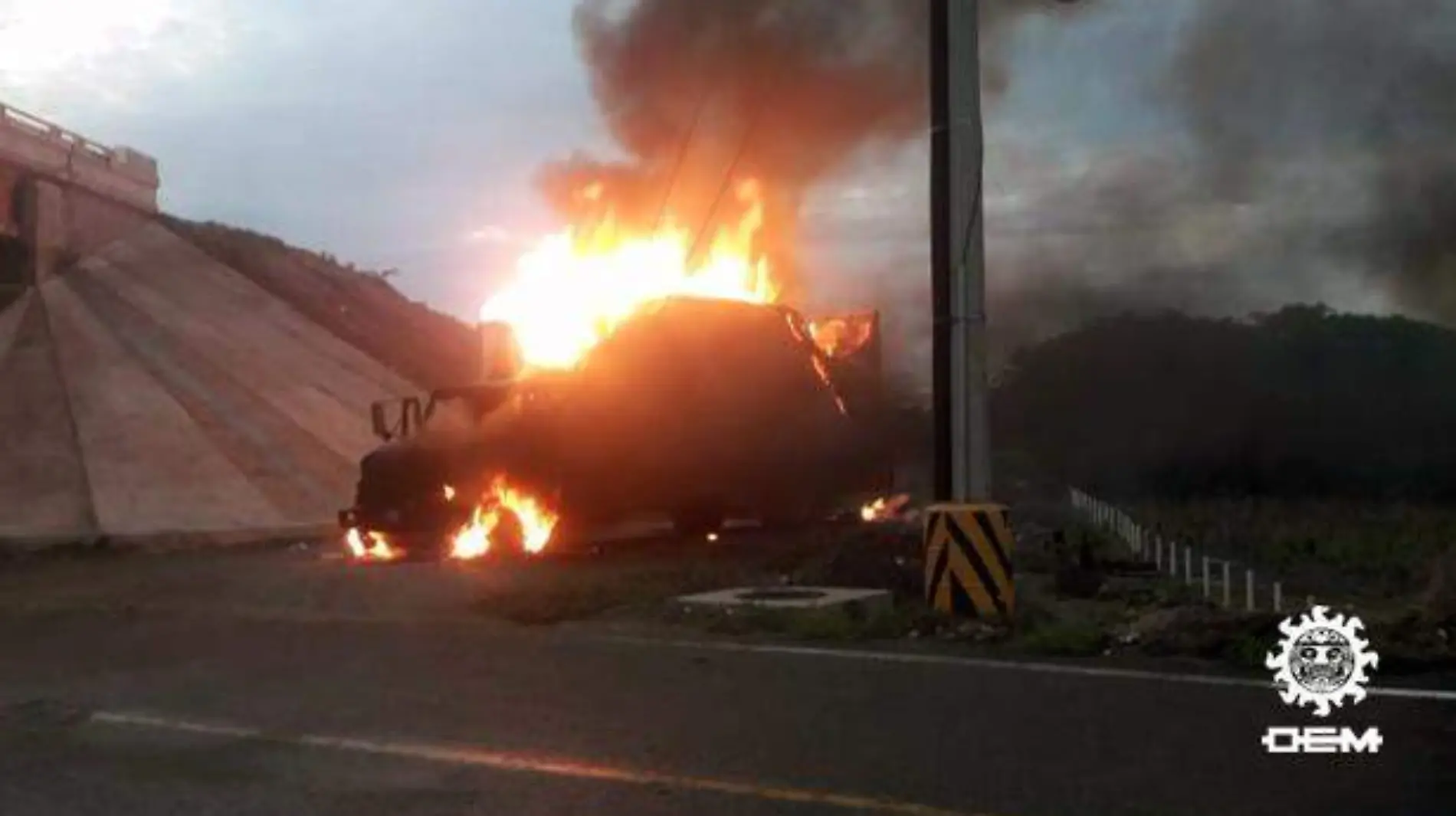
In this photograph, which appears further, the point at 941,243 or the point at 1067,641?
the point at 941,243

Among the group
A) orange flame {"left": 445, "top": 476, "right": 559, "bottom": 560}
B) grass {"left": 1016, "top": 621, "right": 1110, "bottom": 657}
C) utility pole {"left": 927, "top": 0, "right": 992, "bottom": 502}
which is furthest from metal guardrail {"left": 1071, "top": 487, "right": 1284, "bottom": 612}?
orange flame {"left": 445, "top": 476, "right": 559, "bottom": 560}

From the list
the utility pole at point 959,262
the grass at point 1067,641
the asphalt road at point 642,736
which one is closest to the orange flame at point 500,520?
the utility pole at point 959,262

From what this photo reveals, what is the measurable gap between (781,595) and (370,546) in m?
9.15

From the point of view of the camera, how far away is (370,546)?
21.0 meters

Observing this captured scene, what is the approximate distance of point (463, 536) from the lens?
1959cm

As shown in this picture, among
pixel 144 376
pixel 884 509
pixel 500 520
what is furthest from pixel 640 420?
pixel 144 376

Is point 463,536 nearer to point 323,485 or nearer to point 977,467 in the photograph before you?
point 977,467

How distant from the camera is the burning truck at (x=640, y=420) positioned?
19.6 m

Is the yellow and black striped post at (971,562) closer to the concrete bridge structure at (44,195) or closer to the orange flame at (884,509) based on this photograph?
the orange flame at (884,509)

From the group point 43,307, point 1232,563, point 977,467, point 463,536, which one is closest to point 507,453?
point 463,536

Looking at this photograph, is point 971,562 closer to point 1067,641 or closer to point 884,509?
point 1067,641

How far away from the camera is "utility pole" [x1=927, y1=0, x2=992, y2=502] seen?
1321 centimetres

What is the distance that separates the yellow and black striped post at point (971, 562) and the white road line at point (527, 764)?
18.8ft

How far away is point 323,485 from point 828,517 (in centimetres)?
1099
